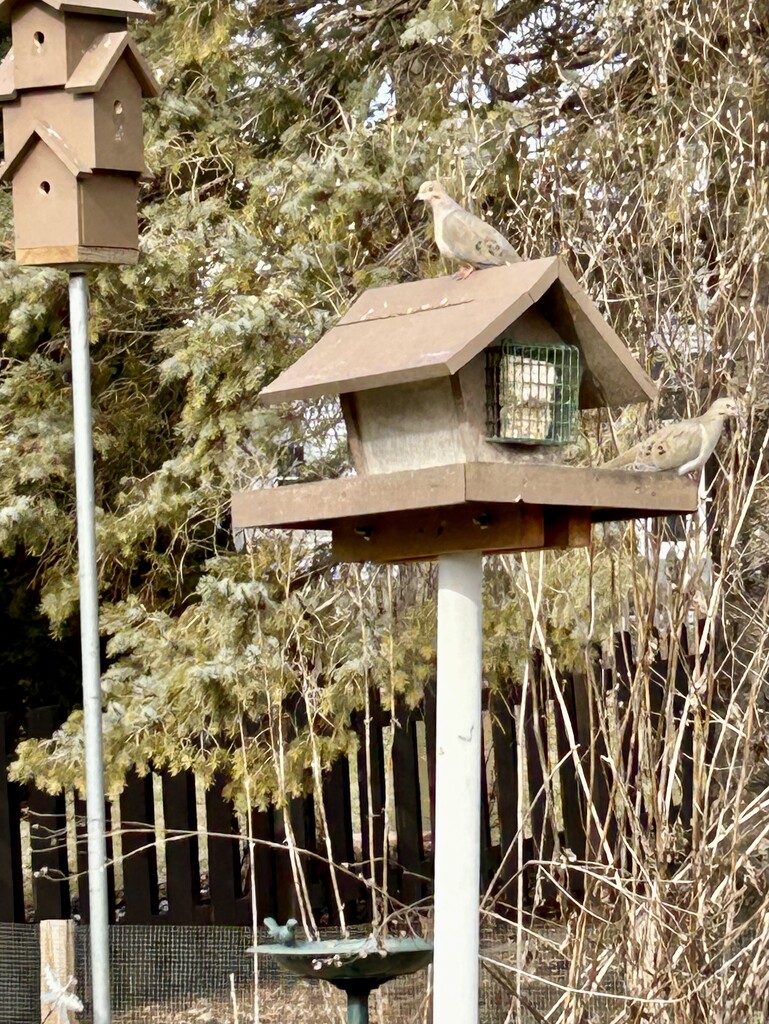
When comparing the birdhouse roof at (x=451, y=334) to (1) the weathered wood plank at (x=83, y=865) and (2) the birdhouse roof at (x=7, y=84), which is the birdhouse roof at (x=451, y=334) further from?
(1) the weathered wood plank at (x=83, y=865)

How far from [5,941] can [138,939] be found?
0.48 m

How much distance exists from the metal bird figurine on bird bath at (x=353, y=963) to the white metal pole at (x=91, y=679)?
2.61 feet

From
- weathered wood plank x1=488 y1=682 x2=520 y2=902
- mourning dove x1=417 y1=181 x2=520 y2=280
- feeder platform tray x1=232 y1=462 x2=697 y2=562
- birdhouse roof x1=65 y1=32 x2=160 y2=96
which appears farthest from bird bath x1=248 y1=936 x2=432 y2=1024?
weathered wood plank x1=488 y1=682 x2=520 y2=902

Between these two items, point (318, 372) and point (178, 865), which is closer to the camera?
point (318, 372)

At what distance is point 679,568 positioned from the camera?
146 inches

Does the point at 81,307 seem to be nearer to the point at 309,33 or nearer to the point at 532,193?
the point at 532,193

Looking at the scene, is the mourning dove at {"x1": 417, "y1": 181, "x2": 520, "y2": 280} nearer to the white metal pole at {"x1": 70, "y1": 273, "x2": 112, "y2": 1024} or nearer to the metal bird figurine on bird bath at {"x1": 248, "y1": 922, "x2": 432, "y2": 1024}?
the white metal pole at {"x1": 70, "y1": 273, "x2": 112, "y2": 1024}

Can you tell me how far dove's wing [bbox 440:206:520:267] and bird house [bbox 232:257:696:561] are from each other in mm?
92

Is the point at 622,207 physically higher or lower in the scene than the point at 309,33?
lower

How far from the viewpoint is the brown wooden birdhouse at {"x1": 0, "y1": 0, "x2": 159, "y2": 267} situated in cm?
370

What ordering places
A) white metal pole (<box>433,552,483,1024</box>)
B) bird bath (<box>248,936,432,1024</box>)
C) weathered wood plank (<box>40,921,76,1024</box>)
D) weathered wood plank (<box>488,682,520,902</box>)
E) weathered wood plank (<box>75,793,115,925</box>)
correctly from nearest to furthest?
1. white metal pole (<box>433,552,483,1024</box>)
2. bird bath (<box>248,936,432,1024</box>)
3. weathered wood plank (<box>40,921,76,1024</box>)
4. weathered wood plank (<box>488,682,520,902</box>)
5. weathered wood plank (<box>75,793,115,925</box>)

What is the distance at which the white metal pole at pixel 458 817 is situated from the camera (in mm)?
2521

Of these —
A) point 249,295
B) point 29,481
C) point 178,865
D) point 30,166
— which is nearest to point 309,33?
point 249,295

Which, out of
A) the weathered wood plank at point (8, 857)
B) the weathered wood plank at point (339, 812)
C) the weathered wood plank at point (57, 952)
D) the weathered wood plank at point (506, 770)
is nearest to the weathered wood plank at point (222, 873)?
the weathered wood plank at point (339, 812)
